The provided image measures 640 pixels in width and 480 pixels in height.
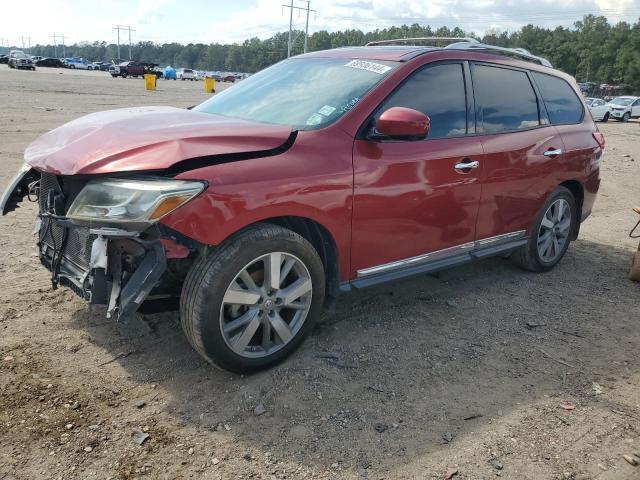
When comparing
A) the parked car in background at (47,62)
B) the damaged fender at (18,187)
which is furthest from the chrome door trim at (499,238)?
the parked car in background at (47,62)

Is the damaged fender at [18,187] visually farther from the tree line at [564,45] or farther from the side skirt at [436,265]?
the tree line at [564,45]

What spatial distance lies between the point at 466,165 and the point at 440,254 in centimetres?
67

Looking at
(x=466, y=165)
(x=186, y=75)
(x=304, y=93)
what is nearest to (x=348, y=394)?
(x=466, y=165)

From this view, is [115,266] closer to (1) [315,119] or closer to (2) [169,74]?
(1) [315,119]

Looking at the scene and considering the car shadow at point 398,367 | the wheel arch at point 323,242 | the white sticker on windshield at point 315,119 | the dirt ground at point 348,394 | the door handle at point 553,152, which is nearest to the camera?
the dirt ground at point 348,394

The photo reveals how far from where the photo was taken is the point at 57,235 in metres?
3.28

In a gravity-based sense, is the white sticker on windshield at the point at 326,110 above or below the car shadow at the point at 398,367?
above

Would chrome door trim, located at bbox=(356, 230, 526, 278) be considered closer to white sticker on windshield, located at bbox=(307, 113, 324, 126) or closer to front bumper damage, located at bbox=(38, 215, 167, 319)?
white sticker on windshield, located at bbox=(307, 113, 324, 126)

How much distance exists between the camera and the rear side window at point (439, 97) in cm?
379

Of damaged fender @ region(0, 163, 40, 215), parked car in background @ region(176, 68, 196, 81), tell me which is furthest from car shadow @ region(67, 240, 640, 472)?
parked car in background @ region(176, 68, 196, 81)

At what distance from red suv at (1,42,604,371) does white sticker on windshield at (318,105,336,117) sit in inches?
0.6

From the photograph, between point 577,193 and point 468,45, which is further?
point 577,193

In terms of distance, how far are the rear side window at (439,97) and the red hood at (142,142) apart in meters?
0.96

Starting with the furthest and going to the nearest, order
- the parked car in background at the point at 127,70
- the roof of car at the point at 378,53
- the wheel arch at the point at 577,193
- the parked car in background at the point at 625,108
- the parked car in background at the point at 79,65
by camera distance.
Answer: the parked car in background at the point at 79,65 < the parked car in background at the point at 127,70 < the parked car in background at the point at 625,108 < the wheel arch at the point at 577,193 < the roof of car at the point at 378,53
